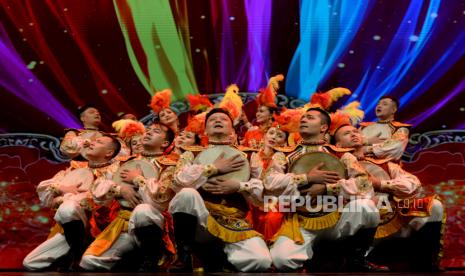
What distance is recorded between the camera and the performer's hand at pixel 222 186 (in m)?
3.86

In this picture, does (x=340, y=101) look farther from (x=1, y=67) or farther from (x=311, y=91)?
(x=1, y=67)

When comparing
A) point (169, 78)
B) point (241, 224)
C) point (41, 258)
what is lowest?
point (41, 258)

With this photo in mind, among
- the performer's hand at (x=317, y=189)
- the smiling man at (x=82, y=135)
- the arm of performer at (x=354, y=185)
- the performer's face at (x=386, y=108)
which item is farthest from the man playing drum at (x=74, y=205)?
the performer's face at (x=386, y=108)

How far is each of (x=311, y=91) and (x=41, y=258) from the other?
276 centimetres

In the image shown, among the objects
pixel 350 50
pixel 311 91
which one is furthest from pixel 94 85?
pixel 350 50

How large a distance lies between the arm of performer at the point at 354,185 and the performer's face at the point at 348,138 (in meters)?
0.42

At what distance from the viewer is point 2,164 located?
5.79 metres

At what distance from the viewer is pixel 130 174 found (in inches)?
165

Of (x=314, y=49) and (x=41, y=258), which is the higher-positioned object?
(x=314, y=49)

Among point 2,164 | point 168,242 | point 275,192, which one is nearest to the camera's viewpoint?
point 275,192

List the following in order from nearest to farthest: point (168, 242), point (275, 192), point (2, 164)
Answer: point (275, 192) → point (168, 242) → point (2, 164)

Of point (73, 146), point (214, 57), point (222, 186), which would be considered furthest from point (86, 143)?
point (214, 57)

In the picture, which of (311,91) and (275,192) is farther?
(311,91)

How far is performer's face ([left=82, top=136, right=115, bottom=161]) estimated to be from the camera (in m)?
4.55
